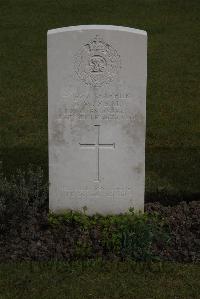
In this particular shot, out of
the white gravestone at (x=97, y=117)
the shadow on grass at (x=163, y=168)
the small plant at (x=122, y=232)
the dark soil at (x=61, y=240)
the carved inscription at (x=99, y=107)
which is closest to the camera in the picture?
the small plant at (x=122, y=232)

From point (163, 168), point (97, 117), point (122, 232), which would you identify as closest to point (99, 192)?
point (122, 232)

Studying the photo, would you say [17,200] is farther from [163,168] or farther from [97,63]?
[163,168]

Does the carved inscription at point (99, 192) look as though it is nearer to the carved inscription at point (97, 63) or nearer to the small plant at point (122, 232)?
the small plant at point (122, 232)

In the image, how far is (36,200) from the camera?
6875 millimetres

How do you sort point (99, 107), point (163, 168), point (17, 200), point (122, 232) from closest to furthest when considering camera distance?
point (122, 232)
point (99, 107)
point (17, 200)
point (163, 168)

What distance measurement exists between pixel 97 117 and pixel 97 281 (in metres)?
1.63

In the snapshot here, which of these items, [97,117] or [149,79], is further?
[149,79]

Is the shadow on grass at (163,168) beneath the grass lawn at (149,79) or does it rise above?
beneath

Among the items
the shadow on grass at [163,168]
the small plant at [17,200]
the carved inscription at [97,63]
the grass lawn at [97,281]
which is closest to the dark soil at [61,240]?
the small plant at [17,200]

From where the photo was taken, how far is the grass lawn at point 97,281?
18.4 feet

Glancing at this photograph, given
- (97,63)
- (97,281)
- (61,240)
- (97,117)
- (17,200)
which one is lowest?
(97,281)

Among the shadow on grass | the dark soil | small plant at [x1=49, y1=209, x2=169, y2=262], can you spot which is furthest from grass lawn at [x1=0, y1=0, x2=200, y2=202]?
small plant at [x1=49, y1=209, x2=169, y2=262]

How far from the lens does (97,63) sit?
6.48 metres

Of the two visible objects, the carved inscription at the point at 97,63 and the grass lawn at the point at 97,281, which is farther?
the carved inscription at the point at 97,63
